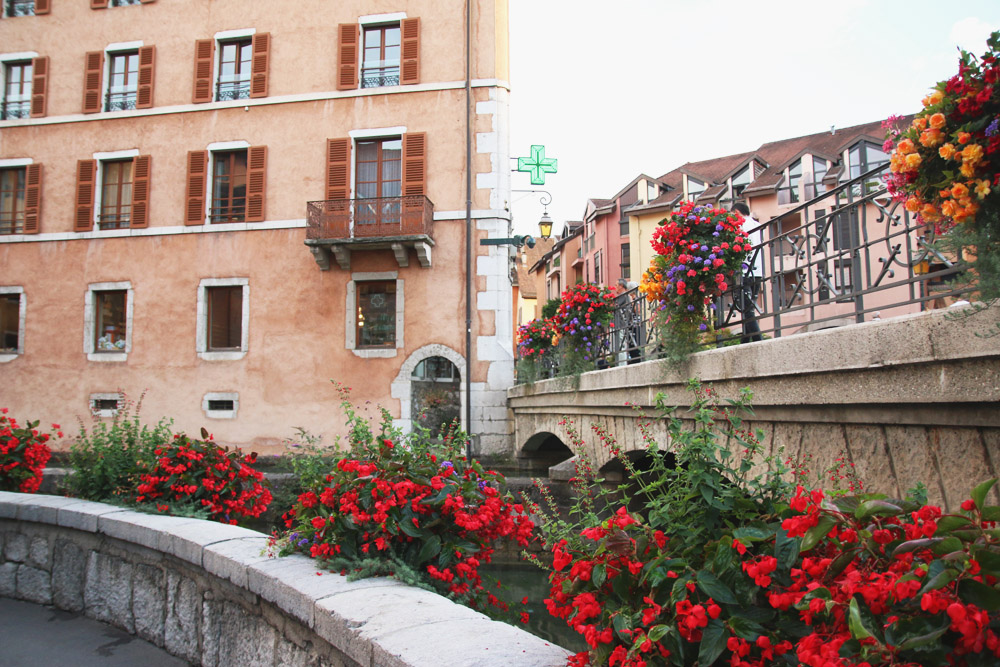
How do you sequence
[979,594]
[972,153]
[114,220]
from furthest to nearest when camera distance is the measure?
[114,220] < [972,153] < [979,594]

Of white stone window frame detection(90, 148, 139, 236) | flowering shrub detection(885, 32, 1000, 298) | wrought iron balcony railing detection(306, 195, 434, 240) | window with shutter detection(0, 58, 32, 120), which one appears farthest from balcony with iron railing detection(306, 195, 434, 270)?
flowering shrub detection(885, 32, 1000, 298)

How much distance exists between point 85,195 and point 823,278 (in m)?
17.7

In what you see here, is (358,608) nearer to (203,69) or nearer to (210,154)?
(210,154)

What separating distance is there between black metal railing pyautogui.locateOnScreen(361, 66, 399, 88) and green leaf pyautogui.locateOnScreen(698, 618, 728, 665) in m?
16.2

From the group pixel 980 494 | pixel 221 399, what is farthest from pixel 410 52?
pixel 980 494

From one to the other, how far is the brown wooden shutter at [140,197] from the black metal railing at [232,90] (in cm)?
224

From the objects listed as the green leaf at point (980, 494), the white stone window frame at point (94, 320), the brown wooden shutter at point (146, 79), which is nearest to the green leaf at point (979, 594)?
the green leaf at point (980, 494)

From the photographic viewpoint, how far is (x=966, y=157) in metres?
2.28

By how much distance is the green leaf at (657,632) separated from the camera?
171 centimetres

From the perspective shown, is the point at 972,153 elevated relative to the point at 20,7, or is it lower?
lower

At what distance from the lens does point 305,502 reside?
3.48 meters

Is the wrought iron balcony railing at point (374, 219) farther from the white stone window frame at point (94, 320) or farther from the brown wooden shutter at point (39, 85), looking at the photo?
the brown wooden shutter at point (39, 85)

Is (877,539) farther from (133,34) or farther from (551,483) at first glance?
(133,34)

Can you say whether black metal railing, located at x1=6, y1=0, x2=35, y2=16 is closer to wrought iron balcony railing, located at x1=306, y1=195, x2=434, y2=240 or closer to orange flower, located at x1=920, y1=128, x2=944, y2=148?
wrought iron balcony railing, located at x1=306, y1=195, x2=434, y2=240
